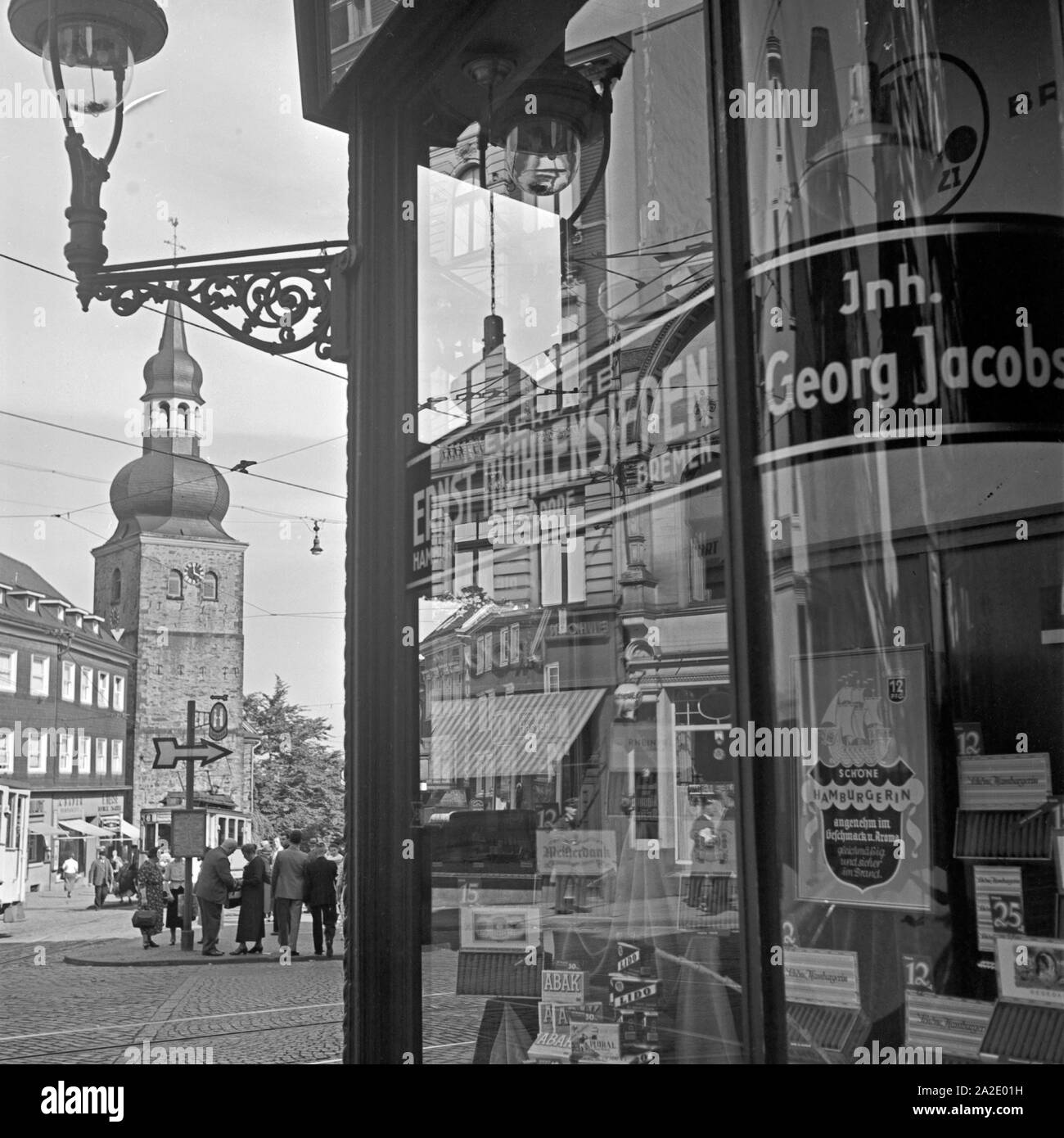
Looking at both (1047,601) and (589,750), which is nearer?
(1047,601)

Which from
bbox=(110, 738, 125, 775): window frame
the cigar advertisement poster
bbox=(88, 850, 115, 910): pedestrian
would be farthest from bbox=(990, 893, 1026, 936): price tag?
bbox=(88, 850, 115, 910): pedestrian

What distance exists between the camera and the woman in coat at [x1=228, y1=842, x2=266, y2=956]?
14445 millimetres

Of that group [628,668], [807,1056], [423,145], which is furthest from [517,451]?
[807,1056]

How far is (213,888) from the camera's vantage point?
14.8 m

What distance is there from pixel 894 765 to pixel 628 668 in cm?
61

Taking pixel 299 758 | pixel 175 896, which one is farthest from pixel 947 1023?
pixel 175 896

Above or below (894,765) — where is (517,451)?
above

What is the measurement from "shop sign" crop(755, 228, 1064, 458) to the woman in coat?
41.7 feet

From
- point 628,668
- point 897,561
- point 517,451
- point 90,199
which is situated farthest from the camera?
point 90,199

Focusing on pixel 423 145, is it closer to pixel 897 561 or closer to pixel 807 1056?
pixel 897 561

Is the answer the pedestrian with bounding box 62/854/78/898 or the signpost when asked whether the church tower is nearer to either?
the signpost

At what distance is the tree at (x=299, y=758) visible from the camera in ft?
13.2
